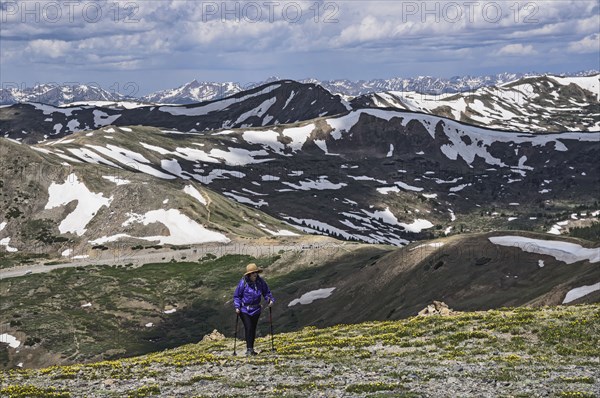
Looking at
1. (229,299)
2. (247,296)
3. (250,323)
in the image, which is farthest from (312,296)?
(247,296)

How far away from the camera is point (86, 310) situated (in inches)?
4028

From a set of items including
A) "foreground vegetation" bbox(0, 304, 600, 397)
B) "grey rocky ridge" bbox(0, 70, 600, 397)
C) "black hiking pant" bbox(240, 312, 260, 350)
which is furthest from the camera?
"black hiking pant" bbox(240, 312, 260, 350)

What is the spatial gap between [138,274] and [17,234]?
141 feet

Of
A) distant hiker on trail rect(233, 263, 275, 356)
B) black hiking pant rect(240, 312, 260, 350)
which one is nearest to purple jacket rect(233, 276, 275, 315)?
distant hiker on trail rect(233, 263, 275, 356)

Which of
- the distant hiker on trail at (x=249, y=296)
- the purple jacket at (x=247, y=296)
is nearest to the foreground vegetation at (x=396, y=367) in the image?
the distant hiker on trail at (x=249, y=296)

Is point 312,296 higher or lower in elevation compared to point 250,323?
lower

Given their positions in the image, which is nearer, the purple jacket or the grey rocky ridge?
the grey rocky ridge

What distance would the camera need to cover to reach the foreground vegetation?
2158cm

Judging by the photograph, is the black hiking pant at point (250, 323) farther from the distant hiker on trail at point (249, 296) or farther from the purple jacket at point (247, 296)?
the purple jacket at point (247, 296)

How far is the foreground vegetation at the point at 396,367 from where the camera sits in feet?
70.8

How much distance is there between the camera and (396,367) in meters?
A: 25.3

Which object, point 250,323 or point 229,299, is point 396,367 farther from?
point 229,299

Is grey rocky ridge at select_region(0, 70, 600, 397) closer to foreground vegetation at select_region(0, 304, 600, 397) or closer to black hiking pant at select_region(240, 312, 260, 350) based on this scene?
foreground vegetation at select_region(0, 304, 600, 397)

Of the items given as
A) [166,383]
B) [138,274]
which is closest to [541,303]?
[166,383]
